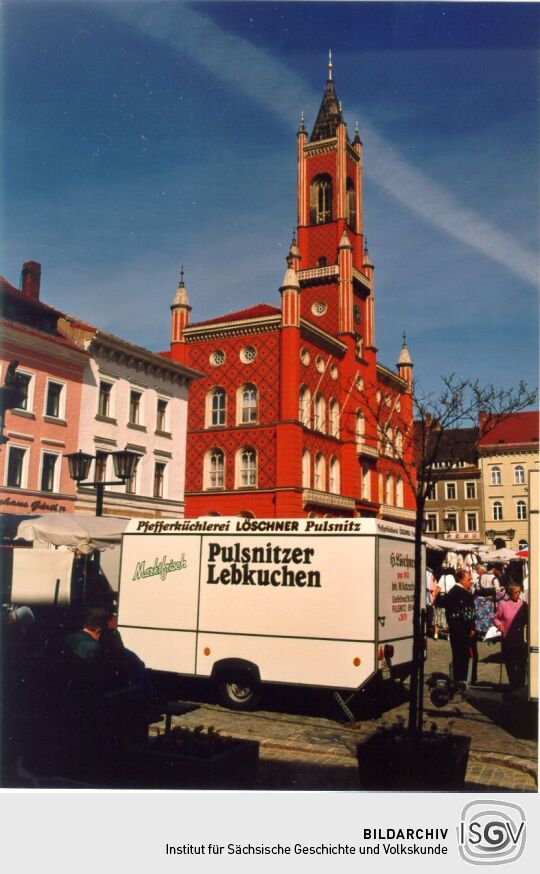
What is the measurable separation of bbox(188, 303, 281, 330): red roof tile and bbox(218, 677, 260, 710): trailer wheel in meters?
31.2

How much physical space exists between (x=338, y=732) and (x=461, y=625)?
3304mm

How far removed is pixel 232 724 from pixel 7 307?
66.2 feet

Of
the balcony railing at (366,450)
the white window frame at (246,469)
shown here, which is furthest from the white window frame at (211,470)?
the balcony railing at (366,450)

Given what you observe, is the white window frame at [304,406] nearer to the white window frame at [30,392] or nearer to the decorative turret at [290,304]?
the decorative turret at [290,304]

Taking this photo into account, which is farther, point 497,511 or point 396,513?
point 497,511

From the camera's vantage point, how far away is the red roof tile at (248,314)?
4078cm

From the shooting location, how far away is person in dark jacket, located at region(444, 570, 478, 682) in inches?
467

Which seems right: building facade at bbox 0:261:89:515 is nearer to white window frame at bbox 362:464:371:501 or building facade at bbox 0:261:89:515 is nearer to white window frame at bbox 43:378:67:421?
white window frame at bbox 43:378:67:421

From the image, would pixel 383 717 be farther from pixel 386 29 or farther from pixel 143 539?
pixel 386 29

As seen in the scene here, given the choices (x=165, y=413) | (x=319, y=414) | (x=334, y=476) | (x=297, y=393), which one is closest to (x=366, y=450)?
(x=334, y=476)

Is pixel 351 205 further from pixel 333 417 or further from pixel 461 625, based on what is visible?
pixel 461 625

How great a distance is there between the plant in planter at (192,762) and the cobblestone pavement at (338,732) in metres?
0.94

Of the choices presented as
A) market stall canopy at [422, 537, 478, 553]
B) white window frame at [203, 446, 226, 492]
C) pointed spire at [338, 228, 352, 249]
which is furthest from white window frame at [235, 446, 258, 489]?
pointed spire at [338, 228, 352, 249]

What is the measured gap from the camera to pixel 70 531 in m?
15.0
